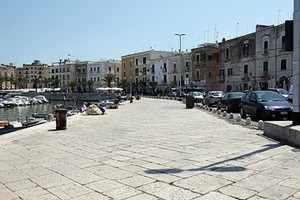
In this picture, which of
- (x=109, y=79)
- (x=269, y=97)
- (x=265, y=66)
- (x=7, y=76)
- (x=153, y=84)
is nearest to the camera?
(x=269, y=97)

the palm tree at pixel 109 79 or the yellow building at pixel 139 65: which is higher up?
the yellow building at pixel 139 65

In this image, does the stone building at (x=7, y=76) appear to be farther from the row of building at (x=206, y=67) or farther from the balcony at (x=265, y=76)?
the balcony at (x=265, y=76)

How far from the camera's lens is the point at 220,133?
10266 mm

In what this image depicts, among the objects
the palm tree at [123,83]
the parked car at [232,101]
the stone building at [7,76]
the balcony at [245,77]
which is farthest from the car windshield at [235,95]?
the stone building at [7,76]

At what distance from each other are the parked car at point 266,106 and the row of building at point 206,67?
415cm

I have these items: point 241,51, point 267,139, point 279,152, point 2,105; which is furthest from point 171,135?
point 2,105

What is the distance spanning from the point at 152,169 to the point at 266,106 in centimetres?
986

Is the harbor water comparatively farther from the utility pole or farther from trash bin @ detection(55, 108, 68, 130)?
the utility pole

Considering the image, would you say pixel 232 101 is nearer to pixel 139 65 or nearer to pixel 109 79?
pixel 139 65

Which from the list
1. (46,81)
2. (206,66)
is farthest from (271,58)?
(46,81)

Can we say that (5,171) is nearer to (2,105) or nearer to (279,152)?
(279,152)

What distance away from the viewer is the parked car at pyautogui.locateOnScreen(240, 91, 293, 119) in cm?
1350

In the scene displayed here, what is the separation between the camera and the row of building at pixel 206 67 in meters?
40.5

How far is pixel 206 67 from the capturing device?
59562 millimetres
